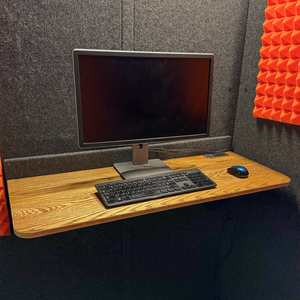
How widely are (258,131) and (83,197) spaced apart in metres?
0.76

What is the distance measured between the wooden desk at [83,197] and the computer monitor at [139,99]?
0.14 metres

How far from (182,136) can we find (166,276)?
28.4 inches

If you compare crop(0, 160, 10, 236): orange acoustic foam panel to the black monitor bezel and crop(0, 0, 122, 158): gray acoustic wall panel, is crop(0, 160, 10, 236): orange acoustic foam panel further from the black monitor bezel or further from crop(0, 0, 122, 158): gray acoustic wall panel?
the black monitor bezel

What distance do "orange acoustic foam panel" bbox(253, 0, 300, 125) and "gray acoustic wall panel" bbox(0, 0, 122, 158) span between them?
1.83ft

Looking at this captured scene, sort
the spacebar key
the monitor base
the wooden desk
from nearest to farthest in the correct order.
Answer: the wooden desk < the spacebar key < the monitor base

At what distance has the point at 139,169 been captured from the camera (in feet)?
3.23

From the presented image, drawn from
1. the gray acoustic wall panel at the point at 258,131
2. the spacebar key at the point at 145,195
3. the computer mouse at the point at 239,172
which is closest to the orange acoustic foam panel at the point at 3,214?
the spacebar key at the point at 145,195

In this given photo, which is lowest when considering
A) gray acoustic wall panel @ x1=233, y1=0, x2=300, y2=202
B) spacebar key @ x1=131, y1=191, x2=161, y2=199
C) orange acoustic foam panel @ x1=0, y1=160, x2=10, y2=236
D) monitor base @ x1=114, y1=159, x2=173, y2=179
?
orange acoustic foam panel @ x1=0, y1=160, x2=10, y2=236

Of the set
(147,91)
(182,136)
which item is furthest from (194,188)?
(147,91)

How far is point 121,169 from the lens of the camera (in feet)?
3.26

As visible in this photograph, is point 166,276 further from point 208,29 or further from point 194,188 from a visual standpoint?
point 208,29

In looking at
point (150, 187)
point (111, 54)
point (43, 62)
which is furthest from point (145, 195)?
point (43, 62)

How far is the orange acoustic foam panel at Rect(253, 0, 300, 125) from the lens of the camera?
957 millimetres

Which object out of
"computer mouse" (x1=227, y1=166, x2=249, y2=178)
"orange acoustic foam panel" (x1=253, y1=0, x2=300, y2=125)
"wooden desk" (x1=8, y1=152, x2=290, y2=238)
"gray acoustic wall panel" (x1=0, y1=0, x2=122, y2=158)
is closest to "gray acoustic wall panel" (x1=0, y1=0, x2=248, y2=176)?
"gray acoustic wall panel" (x1=0, y1=0, x2=122, y2=158)
